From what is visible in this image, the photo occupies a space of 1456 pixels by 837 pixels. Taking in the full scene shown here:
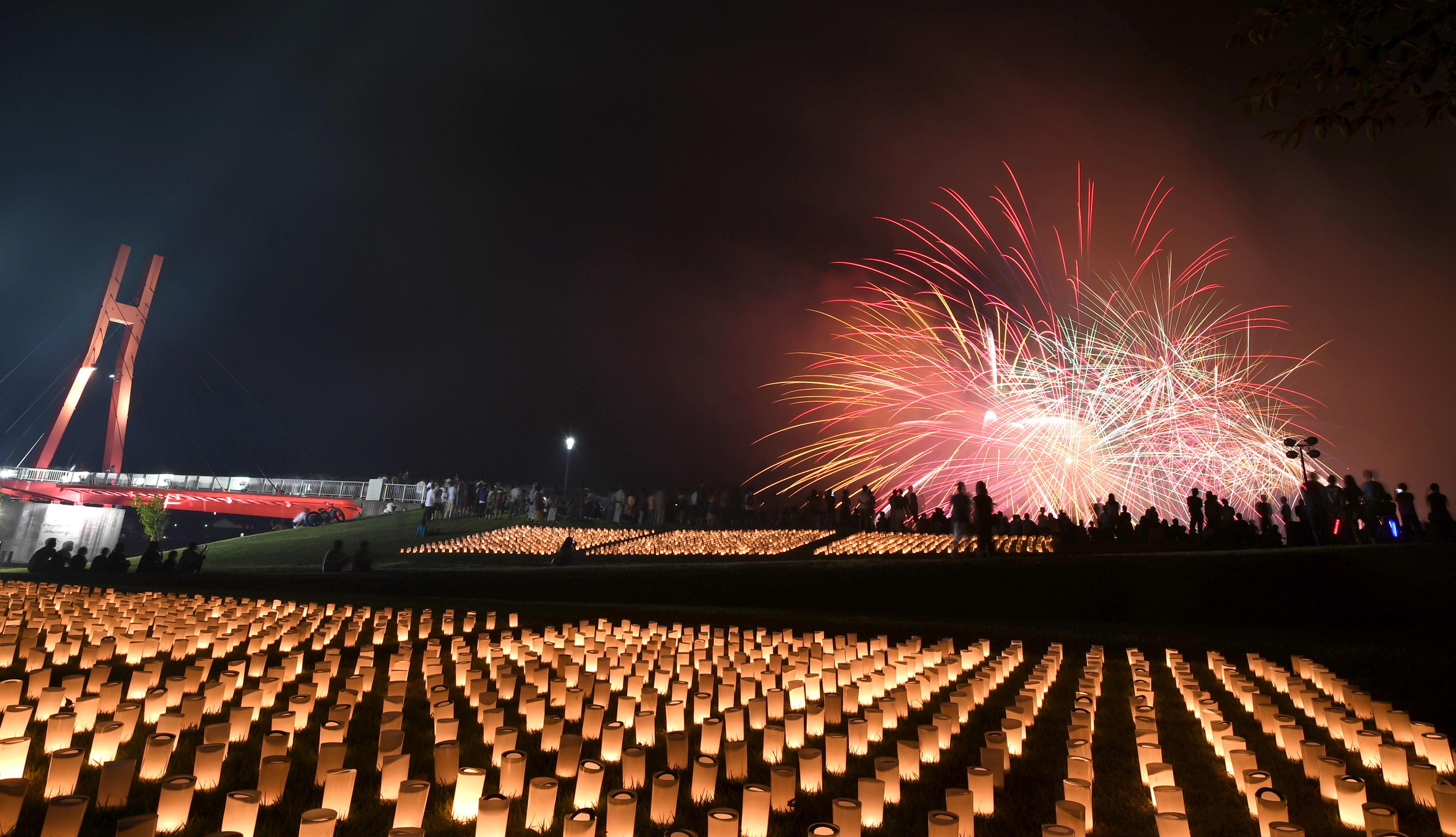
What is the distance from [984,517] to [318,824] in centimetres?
1539

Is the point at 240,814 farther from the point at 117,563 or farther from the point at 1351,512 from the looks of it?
the point at 1351,512

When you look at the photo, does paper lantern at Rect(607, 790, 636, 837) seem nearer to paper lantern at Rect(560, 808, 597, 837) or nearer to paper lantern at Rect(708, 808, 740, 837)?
paper lantern at Rect(560, 808, 597, 837)

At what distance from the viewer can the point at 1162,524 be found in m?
19.2

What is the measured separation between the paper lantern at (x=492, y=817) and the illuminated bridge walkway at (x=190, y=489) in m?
44.2

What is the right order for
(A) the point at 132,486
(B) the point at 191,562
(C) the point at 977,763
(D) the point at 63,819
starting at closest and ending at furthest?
(D) the point at 63,819
(C) the point at 977,763
(B) the point at 191,562
(A) the point at 132,486

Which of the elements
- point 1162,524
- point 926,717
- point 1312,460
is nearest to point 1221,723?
point 926,717

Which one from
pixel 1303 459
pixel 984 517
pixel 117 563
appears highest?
pixel 1303 459

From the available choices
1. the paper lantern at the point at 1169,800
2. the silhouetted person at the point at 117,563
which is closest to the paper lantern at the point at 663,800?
the paper lantern at the point at 1169,800

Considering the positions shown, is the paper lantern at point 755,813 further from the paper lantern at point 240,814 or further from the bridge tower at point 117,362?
the bridge tower at point 117,362

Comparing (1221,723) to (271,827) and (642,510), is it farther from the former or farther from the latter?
(642,510)

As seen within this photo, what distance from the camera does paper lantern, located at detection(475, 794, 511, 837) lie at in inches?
112

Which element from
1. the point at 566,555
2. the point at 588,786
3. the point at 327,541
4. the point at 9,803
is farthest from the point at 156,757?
the point at 327,541

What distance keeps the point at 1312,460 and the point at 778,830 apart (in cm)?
2917

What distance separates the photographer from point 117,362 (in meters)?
51.9
